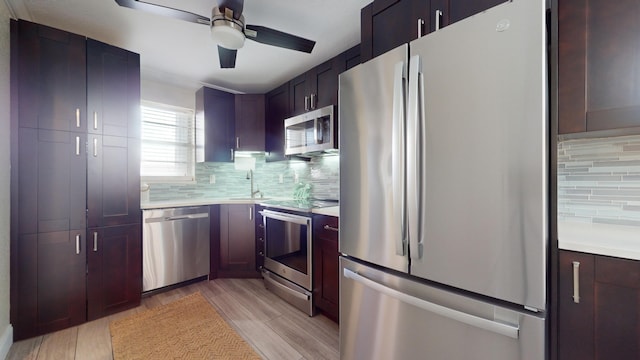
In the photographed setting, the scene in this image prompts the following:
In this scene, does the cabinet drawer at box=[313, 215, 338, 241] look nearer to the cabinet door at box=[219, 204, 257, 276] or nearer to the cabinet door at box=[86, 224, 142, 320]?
the cabinet door at box=[219, 204, 257, 276]

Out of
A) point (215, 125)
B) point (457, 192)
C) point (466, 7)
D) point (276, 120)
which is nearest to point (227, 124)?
point (215, 125)

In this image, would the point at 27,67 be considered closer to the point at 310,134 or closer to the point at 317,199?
the point at 310,134

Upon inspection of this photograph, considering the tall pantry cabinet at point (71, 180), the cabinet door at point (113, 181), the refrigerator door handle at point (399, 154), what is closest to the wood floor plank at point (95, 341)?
the tall pantry cabinet at point (71, 180)

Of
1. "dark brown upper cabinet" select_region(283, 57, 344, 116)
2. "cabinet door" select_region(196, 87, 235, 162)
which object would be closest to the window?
"cabinet door" select_region(196, 87, 235, 162)

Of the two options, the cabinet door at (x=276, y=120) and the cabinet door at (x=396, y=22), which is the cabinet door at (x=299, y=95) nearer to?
the cabinet door at (x=276, y=120)

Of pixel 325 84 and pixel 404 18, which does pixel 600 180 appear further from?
pixel 325 84

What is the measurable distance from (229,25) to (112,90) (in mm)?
1419

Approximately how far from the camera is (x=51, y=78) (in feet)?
6.51

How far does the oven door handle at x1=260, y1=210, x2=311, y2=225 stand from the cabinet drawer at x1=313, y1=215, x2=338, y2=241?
0.30 feet

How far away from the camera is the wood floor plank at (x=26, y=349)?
171cm

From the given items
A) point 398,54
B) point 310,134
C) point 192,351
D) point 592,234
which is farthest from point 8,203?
point 592,234

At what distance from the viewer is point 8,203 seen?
182 cm

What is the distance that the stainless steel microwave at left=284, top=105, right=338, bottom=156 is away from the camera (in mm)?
2502

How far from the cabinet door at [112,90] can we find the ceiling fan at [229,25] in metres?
1.03
